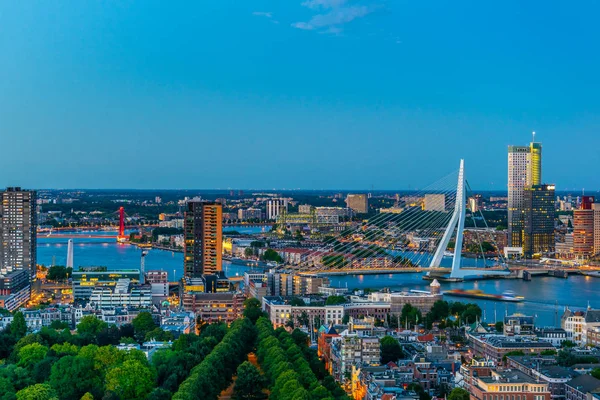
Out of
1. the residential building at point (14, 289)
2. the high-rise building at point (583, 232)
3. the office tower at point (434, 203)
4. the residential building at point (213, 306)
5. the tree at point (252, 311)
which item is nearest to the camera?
the tree at point (252, 311)

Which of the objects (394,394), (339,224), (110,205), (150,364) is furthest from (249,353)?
(110,205)

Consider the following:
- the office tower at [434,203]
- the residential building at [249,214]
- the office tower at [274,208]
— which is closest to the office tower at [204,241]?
the office tower at [434,203]

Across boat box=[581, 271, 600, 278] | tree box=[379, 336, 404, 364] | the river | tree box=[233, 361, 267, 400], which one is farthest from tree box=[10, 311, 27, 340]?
boat box=[581, 271, 600, 278]

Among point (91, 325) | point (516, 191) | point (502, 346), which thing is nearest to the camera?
point (502, 346)

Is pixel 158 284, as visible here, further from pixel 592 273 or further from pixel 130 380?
pixel 592 273

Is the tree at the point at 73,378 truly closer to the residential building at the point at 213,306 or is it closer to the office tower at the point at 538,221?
the residential building at the point at 213,306

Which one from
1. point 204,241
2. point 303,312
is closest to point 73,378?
point 303,312

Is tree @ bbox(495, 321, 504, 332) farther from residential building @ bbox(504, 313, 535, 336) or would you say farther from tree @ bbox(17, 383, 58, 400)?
tree @ bbox(17, 383, 58, 400)
